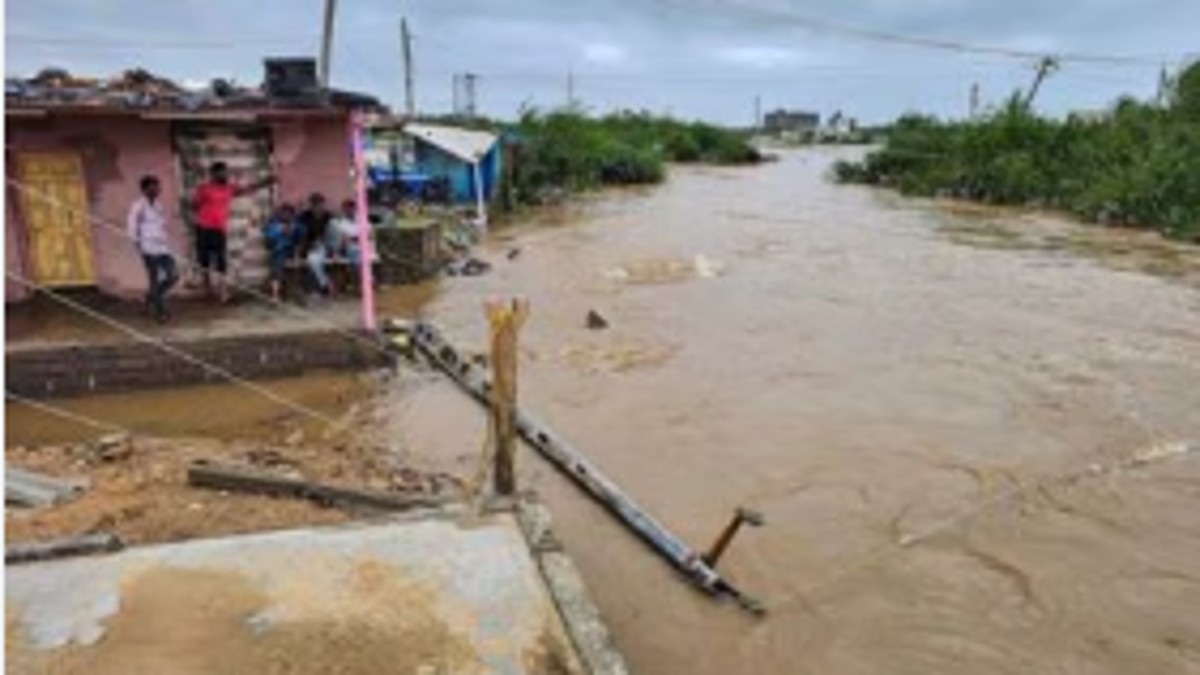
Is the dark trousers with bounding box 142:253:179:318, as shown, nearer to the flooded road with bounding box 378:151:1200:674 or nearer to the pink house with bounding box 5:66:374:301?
the pink house with bounding box 5:66:374:301

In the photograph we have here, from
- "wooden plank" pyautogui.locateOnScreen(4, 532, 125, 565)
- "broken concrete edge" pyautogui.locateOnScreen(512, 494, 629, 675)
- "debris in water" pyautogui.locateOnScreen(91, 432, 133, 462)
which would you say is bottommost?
"debris in water" pyautogui.locateOnScreen(91, 432, 133, 462)

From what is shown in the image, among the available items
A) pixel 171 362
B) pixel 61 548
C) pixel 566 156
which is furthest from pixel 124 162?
pixel 566 156

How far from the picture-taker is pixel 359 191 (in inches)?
452

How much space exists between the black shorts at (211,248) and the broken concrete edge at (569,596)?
26.2 ft

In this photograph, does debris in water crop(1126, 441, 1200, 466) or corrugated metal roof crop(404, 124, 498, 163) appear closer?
debris in water crop(1126, 441, 1200, 466)

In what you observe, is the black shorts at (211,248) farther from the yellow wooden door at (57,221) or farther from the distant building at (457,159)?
the distant building at (457,159)

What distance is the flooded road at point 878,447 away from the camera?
6.21 meters

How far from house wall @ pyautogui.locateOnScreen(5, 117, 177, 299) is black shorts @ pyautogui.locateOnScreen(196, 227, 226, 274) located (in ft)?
2.55

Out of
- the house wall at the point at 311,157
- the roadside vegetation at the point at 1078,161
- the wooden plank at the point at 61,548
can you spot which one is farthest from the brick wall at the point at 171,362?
the roadside vegetation at the point at 1078,161

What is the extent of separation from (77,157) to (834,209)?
23.4m

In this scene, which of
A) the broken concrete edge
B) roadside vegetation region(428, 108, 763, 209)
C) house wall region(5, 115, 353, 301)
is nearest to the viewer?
the broken concrete edge

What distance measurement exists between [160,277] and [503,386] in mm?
7276

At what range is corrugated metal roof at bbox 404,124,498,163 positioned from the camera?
25.4m

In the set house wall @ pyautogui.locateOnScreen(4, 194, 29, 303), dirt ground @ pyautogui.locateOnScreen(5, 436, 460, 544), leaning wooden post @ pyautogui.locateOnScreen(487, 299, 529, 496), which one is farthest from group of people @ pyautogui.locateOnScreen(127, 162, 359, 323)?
leaning wooden post @ pyautogui.locateOnScreen(487, 299, 529, 496)
